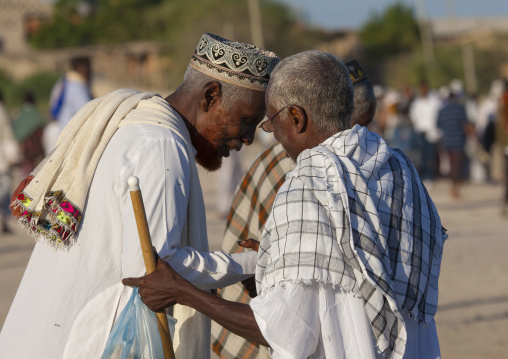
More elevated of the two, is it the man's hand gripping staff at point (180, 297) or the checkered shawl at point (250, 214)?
the man's hand gripping staff at point (180, 297)

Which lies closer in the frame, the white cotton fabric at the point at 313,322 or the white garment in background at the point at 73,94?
the white cotton fabric at the point at 313,322

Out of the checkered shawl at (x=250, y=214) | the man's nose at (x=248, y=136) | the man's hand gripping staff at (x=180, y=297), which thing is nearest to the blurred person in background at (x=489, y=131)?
the checkered shawl at (x=250, y=214)

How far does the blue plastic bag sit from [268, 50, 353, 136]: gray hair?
2.50 feet

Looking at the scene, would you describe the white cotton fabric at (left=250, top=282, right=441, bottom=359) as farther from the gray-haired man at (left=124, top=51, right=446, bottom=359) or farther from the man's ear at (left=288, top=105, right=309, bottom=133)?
the man's ear at (left=288, top=105, right=309, bottom=133)

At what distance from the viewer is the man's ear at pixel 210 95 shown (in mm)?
3084

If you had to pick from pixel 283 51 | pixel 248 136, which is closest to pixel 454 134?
pixel 248 136

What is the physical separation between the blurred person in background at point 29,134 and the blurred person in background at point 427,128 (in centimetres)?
768

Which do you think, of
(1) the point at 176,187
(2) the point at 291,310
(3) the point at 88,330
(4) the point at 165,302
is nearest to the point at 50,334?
(3) the point at 88,330

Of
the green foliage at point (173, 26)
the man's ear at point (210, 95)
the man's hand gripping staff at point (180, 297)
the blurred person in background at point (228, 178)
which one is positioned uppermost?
the man's ear at point (210, 95)

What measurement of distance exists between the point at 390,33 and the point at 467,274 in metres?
56.3

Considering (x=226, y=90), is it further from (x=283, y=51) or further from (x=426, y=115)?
(x=283, y=51)

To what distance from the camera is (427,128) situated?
18.8 meters

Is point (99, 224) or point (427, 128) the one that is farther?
point (427, 128)

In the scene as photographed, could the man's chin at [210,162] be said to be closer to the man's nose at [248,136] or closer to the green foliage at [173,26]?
the man's nose at [248,136]
